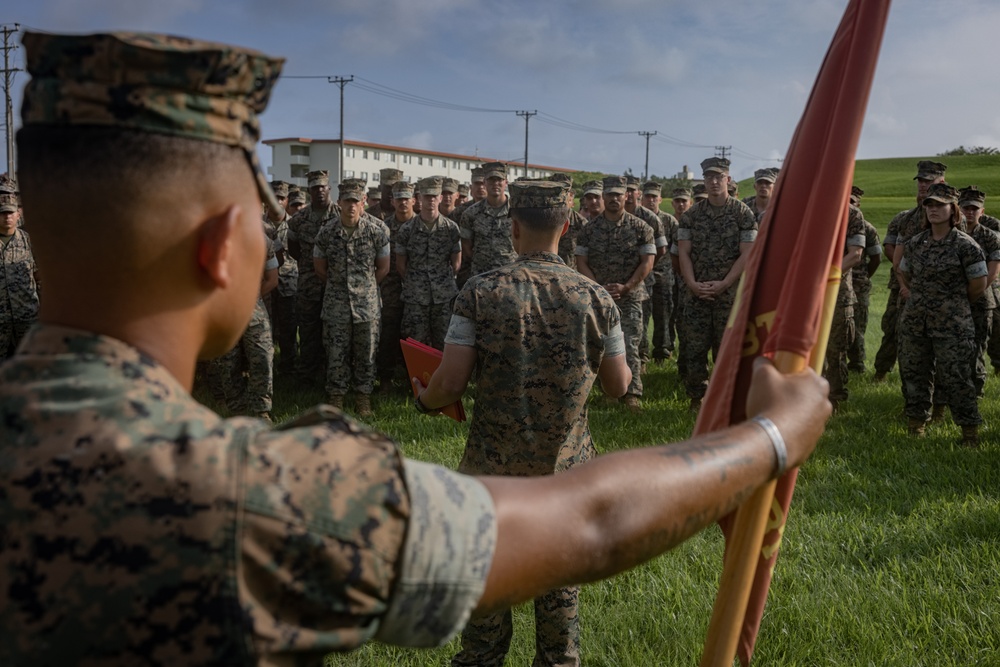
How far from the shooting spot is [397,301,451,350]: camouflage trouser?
31.7 feet

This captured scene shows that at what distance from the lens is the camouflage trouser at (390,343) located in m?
9.86

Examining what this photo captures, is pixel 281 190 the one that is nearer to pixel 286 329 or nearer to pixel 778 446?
pixel 286 329

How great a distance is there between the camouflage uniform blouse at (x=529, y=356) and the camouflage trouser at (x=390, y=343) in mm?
6503

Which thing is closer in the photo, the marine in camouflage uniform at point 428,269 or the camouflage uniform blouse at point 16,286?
the camouflage uniform blouse at point 16,286

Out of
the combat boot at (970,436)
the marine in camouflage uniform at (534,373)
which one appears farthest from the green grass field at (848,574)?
the marine in camouflage uniform at (534,373)

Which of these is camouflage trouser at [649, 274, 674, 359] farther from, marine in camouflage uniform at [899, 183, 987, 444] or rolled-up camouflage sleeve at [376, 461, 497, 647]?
rolled-up camouflage sleeve at [376, 461, 497, 647]

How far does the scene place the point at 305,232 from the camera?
981 cm

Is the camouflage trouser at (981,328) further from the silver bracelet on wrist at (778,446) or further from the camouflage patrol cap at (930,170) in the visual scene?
the silver bracelet on wrist at (778,446)

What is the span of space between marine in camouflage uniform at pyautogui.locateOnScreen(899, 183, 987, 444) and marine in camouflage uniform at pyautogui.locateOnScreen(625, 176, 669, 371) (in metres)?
2.87

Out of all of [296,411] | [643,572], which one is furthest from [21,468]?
[296,411]

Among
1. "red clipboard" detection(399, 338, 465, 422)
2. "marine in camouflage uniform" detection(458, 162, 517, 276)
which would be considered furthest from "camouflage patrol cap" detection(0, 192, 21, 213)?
"red clipboard" detection(399, 338, 465, 422)

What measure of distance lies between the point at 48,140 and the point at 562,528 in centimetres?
88

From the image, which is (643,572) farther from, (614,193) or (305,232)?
(305,232)

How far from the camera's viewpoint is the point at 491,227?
989 centimetres
